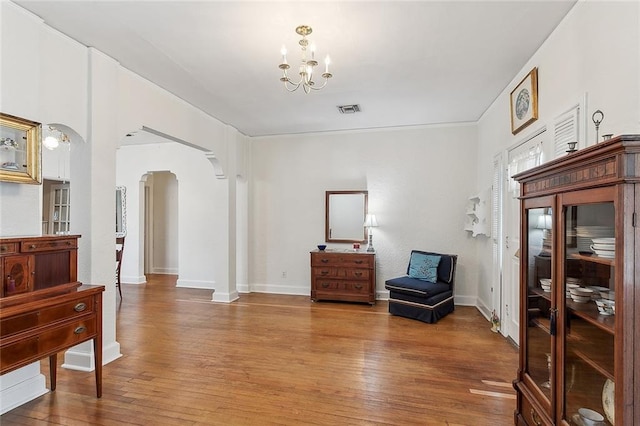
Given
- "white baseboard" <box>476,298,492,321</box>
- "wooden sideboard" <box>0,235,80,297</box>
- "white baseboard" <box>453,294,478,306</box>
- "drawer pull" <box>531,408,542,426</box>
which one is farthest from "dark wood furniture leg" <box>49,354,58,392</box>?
"white baseboard" <box>453,294,478,306</box>

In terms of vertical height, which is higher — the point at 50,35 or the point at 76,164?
the point at 50,35

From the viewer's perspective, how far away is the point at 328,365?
302cm

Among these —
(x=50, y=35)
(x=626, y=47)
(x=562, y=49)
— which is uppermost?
(x=50, y=35)

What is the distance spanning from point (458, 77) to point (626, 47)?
1.80 meters

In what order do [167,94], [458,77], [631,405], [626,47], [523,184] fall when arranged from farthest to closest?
[167,94]
[458,77]
[523,184]
[626,47]
[631,405]

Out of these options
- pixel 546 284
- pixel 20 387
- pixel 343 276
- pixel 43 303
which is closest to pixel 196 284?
pixel 343 276

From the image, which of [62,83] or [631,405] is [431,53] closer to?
[631,405]

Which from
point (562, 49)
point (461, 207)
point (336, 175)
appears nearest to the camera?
point (562, 49)

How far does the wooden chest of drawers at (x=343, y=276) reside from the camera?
5.14 metres

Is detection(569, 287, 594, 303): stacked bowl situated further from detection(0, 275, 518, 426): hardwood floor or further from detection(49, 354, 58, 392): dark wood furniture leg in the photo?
detection(49, 354, 58, 392): dark wood furniture leg

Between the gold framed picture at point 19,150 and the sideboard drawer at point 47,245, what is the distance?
0.48 meters

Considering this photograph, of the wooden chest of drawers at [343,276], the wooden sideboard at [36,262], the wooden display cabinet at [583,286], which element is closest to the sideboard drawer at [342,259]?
the wooden chest of drawers at [343,276]

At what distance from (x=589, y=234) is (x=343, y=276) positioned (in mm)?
3961

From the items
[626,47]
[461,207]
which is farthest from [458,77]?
[461,207]
